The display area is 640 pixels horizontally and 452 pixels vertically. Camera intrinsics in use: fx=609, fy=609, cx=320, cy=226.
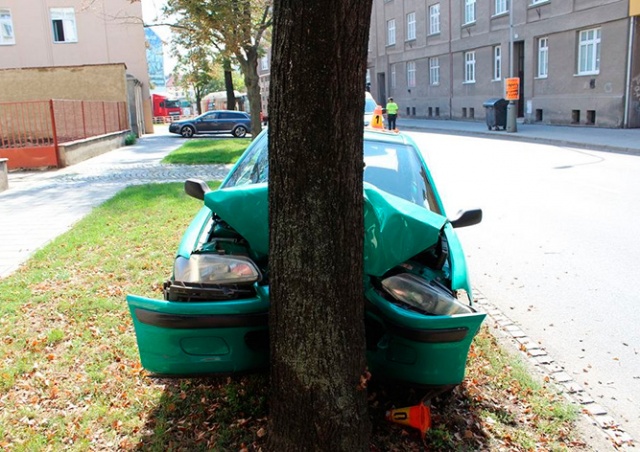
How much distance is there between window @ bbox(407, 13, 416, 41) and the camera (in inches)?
1699

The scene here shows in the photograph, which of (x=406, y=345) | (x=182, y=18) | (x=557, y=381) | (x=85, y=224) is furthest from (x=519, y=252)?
(x=182, y=18)

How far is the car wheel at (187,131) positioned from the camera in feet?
114

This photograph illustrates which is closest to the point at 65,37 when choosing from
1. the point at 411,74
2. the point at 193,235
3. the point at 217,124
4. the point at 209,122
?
the point at 209,122

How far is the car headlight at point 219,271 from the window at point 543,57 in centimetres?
2827

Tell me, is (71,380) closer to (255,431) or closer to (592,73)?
(255,431)

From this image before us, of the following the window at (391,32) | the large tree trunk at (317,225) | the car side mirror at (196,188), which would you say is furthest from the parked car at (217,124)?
the large tree trunk at (317,225)

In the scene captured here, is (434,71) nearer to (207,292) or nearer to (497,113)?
(497,113)

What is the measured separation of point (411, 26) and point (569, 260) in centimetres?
3982

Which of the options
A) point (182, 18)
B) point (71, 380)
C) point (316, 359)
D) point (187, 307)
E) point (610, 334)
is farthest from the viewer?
point (182, 18)

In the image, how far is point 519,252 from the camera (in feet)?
23.9

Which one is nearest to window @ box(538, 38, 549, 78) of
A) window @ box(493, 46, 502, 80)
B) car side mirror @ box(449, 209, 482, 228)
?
A: window @ box(493, 46, 502, 80)

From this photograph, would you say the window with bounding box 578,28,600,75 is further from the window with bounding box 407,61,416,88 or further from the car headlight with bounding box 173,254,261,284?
the car headlight with bounding box 173,254,261,284

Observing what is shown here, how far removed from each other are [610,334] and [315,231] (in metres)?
3.34

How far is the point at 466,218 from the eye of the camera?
14.2ft
